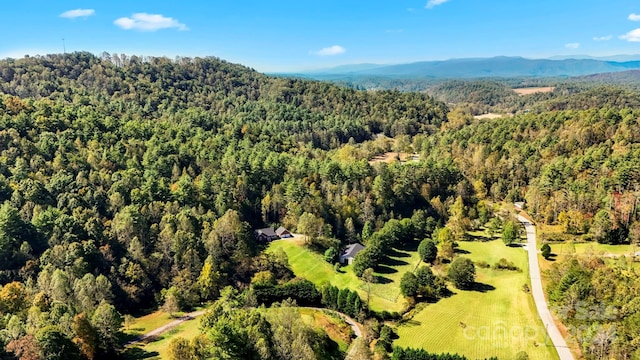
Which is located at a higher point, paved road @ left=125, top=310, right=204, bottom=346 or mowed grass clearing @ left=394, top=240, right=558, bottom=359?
paved road @ left=125, top=310, right=204, bottom=346

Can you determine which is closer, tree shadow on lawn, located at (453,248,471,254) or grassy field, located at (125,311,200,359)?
grassy field, located at (125,311,200,359)

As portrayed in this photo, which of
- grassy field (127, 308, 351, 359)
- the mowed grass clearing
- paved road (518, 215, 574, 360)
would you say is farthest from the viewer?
the mowed grass clearing

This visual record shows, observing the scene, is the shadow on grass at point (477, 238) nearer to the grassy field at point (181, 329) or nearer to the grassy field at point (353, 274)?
the grassy field at point (353, 274)

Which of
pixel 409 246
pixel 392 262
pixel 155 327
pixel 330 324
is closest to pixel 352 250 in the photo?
pixel 392 262

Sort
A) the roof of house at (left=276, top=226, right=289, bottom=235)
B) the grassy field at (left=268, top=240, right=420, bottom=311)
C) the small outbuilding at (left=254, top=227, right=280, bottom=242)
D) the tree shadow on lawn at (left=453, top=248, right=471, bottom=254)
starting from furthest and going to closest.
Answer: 1. the roof of house at (left=276, top=226, right=289, bottom=235)
2. the small outbuilding at (left=254, top=227, right=280, bottom=242)
3. the tree shadow on lawn at (left=453, top=248, right=471, bottom=254)
4. the grassy field at (left=268, top=240, right=420, bottom=311)

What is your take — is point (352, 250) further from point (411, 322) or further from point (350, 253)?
point (411, 322)

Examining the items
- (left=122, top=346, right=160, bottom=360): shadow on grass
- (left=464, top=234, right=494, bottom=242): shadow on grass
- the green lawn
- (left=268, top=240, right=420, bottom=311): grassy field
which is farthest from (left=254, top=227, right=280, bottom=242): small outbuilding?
(left=464, top=234, right=494, bottom=242): shadow on grass

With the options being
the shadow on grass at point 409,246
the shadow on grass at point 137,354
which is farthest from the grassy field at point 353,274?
the shadow on grass at point 137,354

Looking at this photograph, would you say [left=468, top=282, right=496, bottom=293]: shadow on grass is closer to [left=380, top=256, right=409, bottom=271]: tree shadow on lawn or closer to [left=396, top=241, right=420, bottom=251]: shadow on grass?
[left=380, top=256, right=409, bottom=271]: tree shadow on lawn
